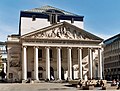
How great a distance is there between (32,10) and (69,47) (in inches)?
702

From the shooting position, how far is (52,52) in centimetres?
7575

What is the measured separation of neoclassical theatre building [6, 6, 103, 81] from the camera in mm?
70188

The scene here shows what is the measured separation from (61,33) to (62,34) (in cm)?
36

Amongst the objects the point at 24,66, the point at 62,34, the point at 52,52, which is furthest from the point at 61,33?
the point at 24,66

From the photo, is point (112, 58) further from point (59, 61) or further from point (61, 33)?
point (59, 61)

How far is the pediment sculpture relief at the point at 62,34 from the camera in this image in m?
71.3

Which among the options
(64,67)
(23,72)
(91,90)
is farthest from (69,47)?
(91,90)

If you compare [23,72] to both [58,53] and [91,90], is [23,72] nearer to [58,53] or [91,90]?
[58,53]

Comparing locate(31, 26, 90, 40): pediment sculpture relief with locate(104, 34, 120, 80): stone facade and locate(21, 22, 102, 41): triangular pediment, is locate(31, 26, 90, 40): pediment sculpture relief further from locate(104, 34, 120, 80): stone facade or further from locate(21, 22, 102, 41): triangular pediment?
locate(104, 34, 120, 80): stone facade

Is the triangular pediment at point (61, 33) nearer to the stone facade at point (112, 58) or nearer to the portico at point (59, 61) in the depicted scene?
the portico at point (59, 61)

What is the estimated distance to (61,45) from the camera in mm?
71562

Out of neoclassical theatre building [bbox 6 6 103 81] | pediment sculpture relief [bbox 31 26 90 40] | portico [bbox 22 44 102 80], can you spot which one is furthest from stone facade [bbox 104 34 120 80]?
pediment sculpture relief [bbox 31 26 90 40]

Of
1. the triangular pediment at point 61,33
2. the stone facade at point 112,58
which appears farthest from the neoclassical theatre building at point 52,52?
the stone facade at point 112,58

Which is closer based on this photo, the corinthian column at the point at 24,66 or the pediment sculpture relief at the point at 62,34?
the corinthian column at the point at 24,66
